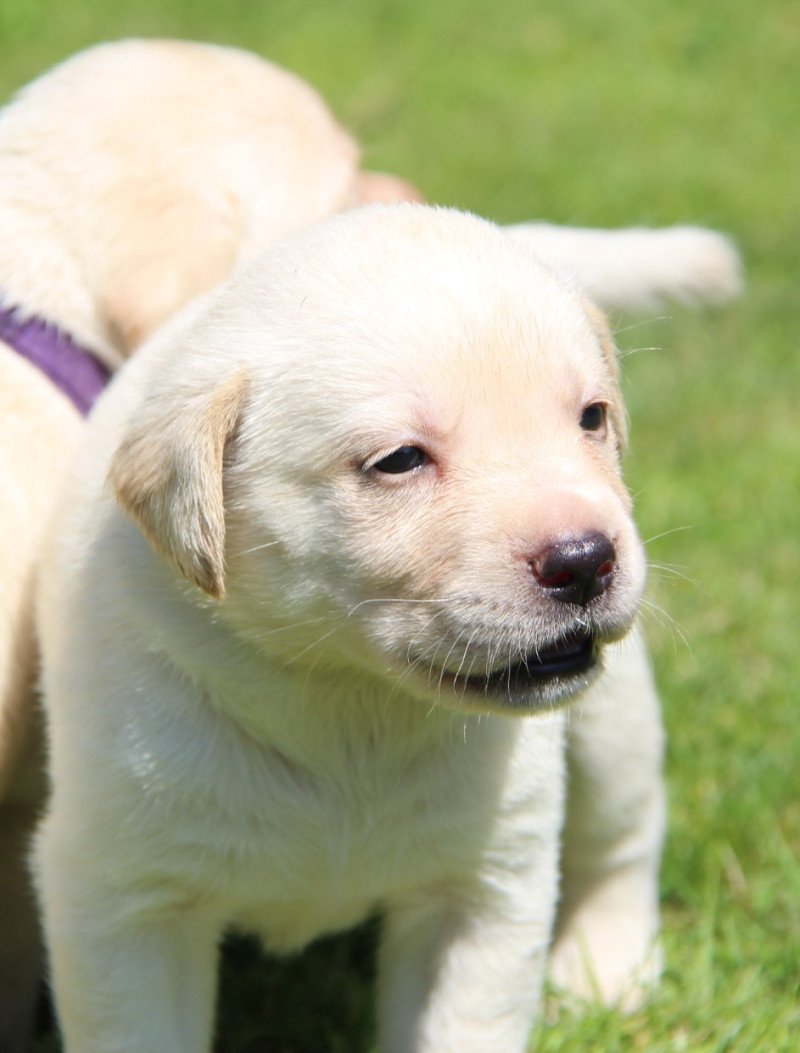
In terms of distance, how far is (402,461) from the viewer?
95.5 inches

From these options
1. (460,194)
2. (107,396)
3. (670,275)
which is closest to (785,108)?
(460,194)

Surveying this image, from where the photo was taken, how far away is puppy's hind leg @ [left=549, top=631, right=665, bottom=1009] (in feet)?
11.3

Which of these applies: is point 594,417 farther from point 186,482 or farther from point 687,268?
point 687,268

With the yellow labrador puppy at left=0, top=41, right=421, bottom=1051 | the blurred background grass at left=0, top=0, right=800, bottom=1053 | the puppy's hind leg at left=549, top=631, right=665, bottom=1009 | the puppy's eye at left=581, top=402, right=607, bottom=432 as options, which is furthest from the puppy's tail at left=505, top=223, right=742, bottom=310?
the puppy's eye at left=581, top=402, right=607, bottom=432

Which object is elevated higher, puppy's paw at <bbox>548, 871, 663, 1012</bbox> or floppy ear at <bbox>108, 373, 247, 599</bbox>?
floppy ear at <bbox>108, 373, 247, 599</bbox>

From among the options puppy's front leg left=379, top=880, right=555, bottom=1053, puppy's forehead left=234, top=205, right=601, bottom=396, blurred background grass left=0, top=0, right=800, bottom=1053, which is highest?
puppy's forehead left=234, top=205, right=601, bottom=396

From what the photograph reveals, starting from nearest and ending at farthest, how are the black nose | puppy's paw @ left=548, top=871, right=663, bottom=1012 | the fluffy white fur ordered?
the black nose
the fluffy white fur
puppy's paw @ left=548, top=871, right=663, bottom=1012

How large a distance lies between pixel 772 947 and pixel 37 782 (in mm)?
1611

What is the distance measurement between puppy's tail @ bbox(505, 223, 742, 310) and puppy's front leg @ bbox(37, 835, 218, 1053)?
1908 mm

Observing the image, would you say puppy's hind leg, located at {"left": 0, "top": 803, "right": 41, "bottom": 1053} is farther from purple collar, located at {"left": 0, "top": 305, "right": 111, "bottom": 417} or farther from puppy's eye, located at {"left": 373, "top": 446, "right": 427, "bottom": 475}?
puppy's eye, located at {"left": 373, "top": 446, "right": 427, "bottom": 475}

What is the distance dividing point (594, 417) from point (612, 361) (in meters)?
0.23

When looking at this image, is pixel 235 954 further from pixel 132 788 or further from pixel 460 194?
pixel 460 194

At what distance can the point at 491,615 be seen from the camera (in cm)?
233

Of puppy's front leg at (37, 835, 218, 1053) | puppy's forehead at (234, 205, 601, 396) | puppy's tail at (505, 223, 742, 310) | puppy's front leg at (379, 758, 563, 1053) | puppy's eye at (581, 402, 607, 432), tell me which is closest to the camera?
puppy's forehead at (234, 205, 601, 396)
